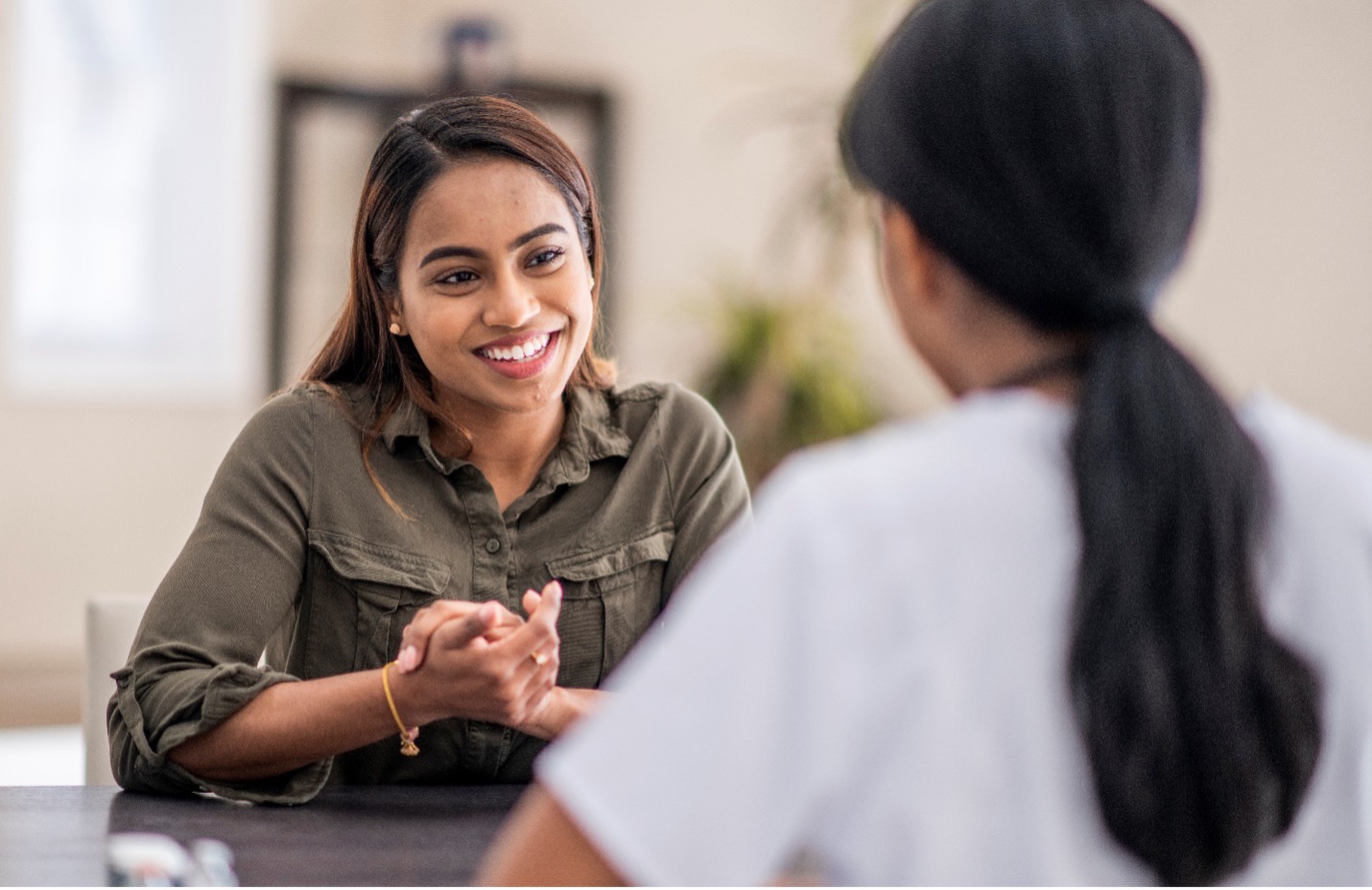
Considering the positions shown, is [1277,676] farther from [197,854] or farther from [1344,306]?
[1344,306]

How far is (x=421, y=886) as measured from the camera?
109 centimetres

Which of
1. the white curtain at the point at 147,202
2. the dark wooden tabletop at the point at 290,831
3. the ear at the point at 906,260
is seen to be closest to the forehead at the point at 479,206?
the dark wooden tabletop at the point at 290,831

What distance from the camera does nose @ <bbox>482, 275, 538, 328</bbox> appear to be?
62.8 inches

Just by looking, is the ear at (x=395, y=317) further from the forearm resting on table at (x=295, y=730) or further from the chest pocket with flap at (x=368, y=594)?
the forearm resting on table at (x=295, y=730)

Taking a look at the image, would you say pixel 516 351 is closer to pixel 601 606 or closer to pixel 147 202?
pixel 601 606

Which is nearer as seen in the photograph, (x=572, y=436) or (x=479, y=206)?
(x=479, y=206)

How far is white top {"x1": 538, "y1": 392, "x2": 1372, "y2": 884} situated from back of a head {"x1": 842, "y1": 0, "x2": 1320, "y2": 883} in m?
0.02

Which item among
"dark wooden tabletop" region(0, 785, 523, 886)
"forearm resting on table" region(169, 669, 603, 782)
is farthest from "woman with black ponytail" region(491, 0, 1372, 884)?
"forearm resting on table" region(169, 669, 603, 782)

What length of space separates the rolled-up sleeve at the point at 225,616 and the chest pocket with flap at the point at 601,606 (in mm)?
297

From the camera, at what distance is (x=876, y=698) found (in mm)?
691

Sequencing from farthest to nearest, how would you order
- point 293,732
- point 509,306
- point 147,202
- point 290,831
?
point 147,202, point 509,306, point 293,732, point 290,831

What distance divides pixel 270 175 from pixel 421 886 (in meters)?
3.88

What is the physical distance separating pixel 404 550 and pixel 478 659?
33cm

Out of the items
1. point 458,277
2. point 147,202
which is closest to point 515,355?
point 458,277
